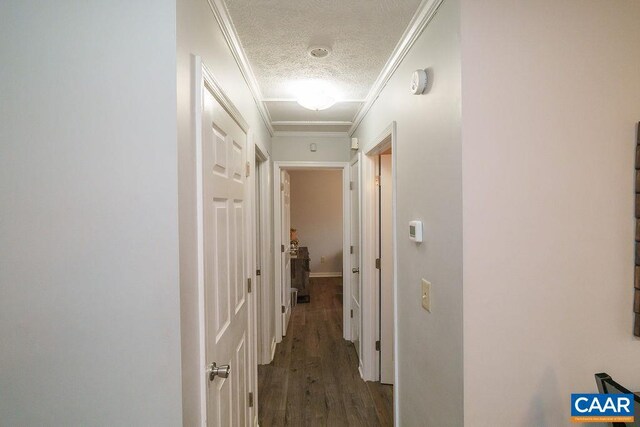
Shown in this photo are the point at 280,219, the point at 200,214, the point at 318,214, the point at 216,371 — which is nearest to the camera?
the point at 200,214

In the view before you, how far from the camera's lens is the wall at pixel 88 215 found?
84cm

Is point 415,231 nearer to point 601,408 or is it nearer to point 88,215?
point 601,408

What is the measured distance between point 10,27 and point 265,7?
2.75 ft

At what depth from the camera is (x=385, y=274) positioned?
2.47 meters

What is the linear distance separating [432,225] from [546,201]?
40 centimetres

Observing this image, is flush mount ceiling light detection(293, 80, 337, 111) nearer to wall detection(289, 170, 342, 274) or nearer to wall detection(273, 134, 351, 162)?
wall detection(273, 134, 351, 162)

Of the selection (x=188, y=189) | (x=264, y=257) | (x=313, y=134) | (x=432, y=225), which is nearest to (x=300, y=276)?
Answer: (x=264, y=257)

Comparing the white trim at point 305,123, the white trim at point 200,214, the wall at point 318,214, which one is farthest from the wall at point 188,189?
the wall at point 318,214

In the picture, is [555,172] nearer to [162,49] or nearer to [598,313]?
[598,313]

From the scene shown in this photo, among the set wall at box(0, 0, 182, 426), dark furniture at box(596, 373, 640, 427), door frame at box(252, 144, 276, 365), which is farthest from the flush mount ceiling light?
dark furniture at box(596, 373, 640, 427)

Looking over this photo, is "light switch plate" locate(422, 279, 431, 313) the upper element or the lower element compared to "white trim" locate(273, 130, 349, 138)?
lower

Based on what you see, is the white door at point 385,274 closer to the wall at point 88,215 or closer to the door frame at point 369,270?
the door frame at point 369,270

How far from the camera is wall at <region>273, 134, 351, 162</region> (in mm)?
3193

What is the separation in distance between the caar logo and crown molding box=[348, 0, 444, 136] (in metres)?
1.55
